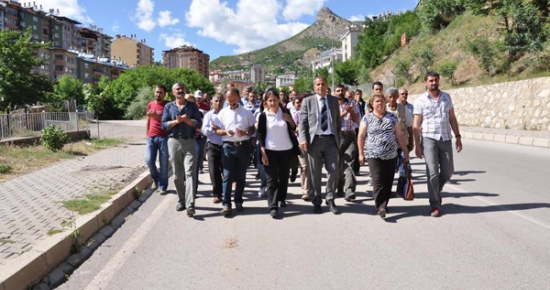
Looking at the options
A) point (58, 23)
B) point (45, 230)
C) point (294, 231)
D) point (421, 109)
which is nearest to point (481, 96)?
point (421, 109)

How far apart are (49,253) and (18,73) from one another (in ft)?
72.8

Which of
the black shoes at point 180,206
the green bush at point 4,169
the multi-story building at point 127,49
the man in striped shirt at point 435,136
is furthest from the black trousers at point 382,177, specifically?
the multi-story building at point 127,49

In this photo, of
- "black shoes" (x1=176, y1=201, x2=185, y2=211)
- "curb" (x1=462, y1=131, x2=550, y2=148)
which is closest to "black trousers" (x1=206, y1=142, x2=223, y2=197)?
"black shoes" (x1=176, y1=201, x2=185, y2=211)

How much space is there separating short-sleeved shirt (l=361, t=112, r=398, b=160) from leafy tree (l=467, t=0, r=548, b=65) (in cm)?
1842

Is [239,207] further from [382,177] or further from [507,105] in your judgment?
[507,105]

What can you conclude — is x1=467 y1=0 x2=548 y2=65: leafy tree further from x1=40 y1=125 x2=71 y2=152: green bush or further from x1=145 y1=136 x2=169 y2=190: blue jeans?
Answer: x1=40 y1=125 x2=71 y2=152: green bush

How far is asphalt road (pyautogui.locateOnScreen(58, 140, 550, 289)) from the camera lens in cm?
370

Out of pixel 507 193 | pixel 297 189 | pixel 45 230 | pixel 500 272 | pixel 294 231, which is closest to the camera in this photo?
pixel 500 272

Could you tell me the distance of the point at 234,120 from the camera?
6.16m

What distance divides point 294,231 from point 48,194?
14.3 ft

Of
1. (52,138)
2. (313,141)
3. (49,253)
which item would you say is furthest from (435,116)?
(52,138)

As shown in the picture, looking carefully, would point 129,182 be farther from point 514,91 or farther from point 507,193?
point 514,91

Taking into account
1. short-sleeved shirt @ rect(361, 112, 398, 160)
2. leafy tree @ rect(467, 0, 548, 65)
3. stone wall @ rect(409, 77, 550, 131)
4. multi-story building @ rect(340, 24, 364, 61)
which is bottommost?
short-sleeved shirt @ rect(361, 112, 398, 160)

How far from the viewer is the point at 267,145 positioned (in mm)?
6164
